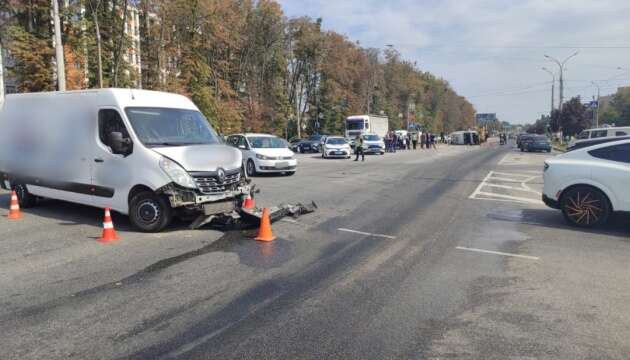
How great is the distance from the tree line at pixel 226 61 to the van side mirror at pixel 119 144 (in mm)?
18934

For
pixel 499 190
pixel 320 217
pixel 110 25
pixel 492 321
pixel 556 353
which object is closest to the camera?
pixel 556 353

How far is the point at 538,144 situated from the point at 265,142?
3201 centimetres

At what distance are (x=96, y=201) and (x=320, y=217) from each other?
13.8 ft

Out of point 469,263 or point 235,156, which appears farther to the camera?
point 235,156

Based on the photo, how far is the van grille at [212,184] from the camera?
8.11m

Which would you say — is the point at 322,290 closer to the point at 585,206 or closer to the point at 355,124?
the point at 585,206

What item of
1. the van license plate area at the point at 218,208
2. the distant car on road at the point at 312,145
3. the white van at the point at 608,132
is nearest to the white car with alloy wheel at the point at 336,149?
the distant car on road at the point at 312,145

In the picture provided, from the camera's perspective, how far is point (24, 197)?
35.1 feet

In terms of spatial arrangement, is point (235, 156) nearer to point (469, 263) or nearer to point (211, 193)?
point (211, 193)

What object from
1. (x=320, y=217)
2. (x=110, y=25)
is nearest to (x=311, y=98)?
(x=110, y=25)

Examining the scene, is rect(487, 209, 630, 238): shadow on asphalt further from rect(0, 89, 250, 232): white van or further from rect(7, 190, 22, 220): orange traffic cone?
rect(7, 190, 22, 220): orange traffic cone

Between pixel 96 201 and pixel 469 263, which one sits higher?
pixel 96 201

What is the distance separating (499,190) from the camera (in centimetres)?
1455

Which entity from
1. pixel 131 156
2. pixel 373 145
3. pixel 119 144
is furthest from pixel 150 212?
pixel 373 145
